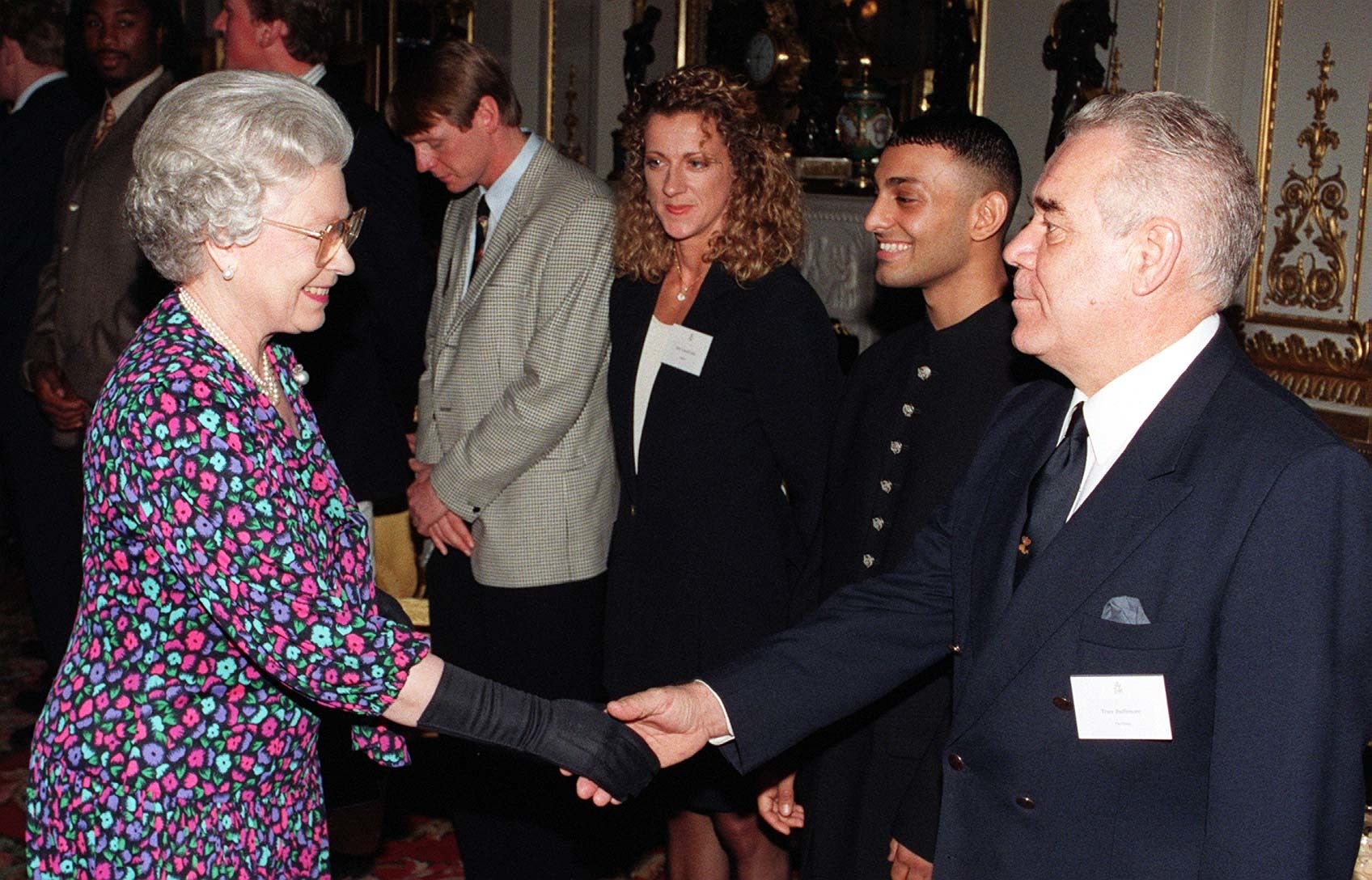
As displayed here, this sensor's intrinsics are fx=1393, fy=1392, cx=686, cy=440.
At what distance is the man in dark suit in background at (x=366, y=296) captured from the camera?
11.2 ft

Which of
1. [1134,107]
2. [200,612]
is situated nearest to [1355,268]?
[1134,107]

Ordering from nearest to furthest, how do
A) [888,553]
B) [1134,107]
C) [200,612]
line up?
[1134,107]
[200,612]
[888,553]

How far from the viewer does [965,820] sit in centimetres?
177

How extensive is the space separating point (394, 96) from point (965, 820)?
229 cm

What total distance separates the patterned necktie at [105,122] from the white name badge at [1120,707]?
3.30 metres

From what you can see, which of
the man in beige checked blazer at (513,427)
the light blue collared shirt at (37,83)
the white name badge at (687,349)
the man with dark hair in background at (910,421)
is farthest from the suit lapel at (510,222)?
the light blue collared shirt at (37,83)

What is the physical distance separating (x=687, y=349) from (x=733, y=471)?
0.27m

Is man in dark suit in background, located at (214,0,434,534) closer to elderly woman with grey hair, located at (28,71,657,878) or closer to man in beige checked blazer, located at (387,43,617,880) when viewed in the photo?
man in beige checked blazer, located at (387,43,617,880)

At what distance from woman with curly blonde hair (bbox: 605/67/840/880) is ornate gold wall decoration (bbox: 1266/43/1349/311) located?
2148 millimetres

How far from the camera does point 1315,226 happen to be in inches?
A: 169

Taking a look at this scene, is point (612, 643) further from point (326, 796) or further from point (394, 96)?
point (394, 96)

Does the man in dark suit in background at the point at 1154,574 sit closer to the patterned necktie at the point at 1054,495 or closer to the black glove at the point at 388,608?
the patterned necktie at the point at 1054,495

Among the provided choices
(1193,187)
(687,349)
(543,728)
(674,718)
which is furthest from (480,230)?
(1193,187)

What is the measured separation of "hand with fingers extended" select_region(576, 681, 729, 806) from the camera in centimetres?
216
